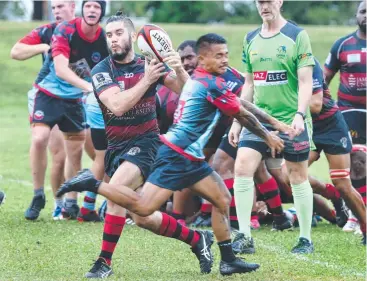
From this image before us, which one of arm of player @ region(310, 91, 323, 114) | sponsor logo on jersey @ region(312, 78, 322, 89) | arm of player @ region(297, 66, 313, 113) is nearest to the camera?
arm of player @ region(297, 66, 313, 113)

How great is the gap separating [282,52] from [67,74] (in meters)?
2.55

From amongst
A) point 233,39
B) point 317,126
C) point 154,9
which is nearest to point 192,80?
point 317,126

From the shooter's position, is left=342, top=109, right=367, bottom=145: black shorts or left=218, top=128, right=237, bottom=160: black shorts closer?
left=218, top=128, right=237, bottom=160: black shorts

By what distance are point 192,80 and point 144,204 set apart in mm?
992

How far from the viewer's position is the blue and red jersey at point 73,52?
1038 cm

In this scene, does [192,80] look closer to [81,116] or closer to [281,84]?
[281,84]

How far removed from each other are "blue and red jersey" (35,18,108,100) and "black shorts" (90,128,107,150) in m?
0.59

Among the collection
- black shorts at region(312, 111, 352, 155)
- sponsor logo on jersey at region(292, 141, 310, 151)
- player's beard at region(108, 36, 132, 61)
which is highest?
player's beard at region(108, 36, 132, 61)

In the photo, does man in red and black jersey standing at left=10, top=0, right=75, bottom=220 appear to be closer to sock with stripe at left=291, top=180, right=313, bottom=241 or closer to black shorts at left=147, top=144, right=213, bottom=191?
sock with stripe at left=291, top=180, right=313, bottom=241

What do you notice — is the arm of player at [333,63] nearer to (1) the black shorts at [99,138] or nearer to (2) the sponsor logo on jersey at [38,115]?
(1) the black shorts at [99,138]

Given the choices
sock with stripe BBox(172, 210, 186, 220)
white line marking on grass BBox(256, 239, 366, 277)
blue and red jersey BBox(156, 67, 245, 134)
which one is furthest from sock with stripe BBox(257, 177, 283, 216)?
blue and red jersey BBox(156, 67, 245, 134)

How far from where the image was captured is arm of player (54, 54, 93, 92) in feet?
32.5

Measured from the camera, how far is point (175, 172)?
7227 millimetres

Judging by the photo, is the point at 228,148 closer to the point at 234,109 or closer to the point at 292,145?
the point at 292,145
